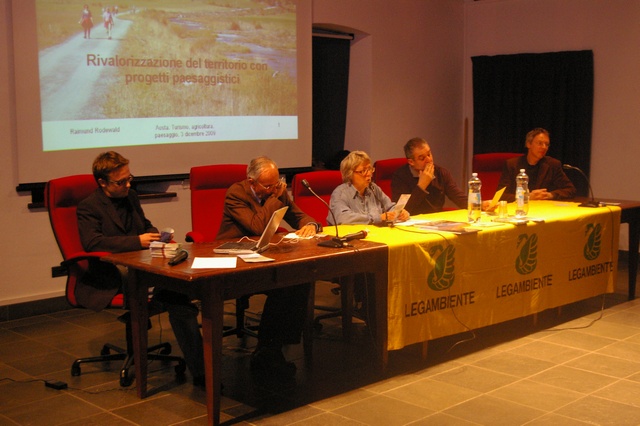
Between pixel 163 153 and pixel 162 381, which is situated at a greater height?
pixel 163 153

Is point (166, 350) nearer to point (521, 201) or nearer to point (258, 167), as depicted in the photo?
point (258, 167)

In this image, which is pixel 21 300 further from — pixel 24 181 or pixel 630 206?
pixel 630 206

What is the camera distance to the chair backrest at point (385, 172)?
18.4 ft

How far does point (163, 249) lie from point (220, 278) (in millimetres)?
495

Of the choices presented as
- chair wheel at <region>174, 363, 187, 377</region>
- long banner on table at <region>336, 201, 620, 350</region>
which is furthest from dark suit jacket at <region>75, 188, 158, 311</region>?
long banner on table at <region>336, 201, 620, 350</region>

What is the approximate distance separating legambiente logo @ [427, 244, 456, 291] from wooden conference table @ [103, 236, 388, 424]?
0.33 metres

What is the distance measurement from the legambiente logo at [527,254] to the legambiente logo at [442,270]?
0.58m

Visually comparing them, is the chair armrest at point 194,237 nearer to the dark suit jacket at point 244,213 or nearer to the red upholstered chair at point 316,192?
the dark suit jacket at point 244,213

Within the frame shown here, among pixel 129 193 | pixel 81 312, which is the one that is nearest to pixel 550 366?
pixel 129 193

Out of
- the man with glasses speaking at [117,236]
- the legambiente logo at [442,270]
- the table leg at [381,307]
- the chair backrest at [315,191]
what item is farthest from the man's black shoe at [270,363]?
the chair backrest at [315,191]

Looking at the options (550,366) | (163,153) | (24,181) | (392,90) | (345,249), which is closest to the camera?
(345,249)

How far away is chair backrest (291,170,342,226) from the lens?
4953 mm

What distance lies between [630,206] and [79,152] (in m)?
3.77

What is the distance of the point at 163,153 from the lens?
5.77 metres
